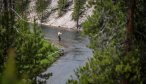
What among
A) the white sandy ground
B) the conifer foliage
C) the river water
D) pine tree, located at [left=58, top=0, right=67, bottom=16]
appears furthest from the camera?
pine tree, located at [left=58, top=0, right=67, bottom=16]

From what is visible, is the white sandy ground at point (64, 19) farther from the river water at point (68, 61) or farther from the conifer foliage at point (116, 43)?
the conifer foliage at point (116, 43)

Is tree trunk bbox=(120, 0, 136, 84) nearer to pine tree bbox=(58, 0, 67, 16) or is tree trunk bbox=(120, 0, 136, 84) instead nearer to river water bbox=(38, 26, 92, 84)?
river water bbox=(38, 26, 92, 84)

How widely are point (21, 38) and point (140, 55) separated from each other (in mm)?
8598

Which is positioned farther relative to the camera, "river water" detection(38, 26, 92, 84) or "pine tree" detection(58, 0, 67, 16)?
"pine tree" detection(58, 0, 67, 16)

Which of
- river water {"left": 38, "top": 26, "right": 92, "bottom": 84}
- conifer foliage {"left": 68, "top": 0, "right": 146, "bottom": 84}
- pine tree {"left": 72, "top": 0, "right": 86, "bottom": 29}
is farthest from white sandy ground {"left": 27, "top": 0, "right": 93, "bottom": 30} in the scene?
conifer foliage {"left": 68, "top": 0, "right": 146, "bottom": 84}

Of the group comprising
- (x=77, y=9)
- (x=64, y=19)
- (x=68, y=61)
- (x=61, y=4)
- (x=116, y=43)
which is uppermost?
(x=61, y=4)

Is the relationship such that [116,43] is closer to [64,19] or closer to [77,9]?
[77,9]

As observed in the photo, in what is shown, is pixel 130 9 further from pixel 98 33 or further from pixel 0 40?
pixel 0 40

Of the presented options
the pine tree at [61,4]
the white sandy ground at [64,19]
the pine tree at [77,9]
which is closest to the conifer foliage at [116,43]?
the white sandy ground at [64,19]

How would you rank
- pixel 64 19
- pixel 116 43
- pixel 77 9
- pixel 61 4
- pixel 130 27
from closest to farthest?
pixel 130 27, pixel 116 43, pixel 77 9, pixel 64 19, pixel 61 4

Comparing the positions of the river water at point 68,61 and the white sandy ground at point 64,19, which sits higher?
the white sandy ground at point 64,19

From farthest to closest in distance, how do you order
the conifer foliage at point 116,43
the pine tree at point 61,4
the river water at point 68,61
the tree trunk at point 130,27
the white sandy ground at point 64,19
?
the pine tree at point 61,4
the white sandy ground at point 64,19
the river water at point 68,61
the tree trunk at point 130,27
the conifer foliage at point 116,43

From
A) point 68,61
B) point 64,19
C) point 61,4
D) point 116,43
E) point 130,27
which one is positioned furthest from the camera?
point 61,4

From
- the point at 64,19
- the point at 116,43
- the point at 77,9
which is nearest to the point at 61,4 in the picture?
the point at 64,19
